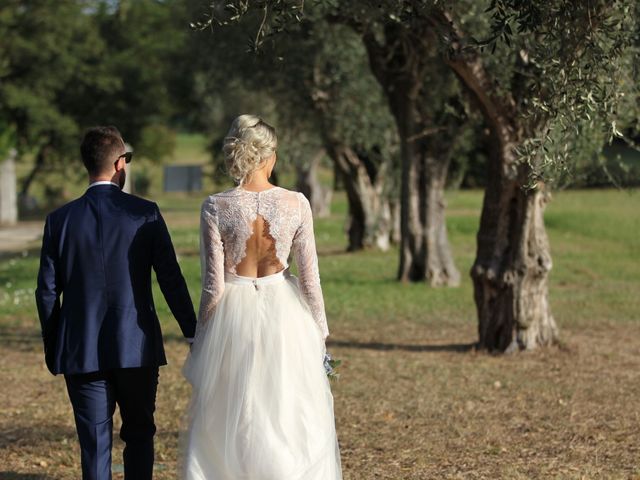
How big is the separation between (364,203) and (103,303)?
21.4 meters

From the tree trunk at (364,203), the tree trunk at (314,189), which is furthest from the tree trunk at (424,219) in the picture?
the tree trunk at (314,189)

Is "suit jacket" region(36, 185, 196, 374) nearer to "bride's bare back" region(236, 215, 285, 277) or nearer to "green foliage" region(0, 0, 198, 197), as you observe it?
"bride's bare back" region(236, 215, 285, 277)

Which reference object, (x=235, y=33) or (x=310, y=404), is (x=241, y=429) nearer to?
(x=310, y=404)

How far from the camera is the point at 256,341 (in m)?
5.60

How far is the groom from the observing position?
550 cm

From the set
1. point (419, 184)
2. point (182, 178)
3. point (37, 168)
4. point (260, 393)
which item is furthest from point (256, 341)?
point (182, 178)

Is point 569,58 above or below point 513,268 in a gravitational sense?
above

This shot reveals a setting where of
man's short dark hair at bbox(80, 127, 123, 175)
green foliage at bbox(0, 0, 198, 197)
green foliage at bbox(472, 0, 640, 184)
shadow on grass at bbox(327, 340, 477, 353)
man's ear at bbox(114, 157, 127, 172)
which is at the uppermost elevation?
green foliage at bbox(0, 0, 198, 197)

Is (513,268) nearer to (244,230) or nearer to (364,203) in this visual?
(244,230)

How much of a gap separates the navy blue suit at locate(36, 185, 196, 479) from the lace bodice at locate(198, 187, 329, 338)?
0.20 meters

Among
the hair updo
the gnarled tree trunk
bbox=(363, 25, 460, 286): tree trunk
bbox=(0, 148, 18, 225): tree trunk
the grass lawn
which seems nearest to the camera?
the hair updo

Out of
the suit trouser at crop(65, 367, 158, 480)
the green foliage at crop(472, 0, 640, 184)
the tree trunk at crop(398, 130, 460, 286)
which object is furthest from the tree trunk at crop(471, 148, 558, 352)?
the tree trunk at crop(398, 130, 460, 286)

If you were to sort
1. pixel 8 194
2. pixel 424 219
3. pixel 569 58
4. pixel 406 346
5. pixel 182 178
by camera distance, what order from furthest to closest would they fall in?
pixel 182 178, pixel 8 194, pixel 424 219, pixel 406 346, pixel 569 58

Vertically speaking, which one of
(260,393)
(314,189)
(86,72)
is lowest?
(260,393)
